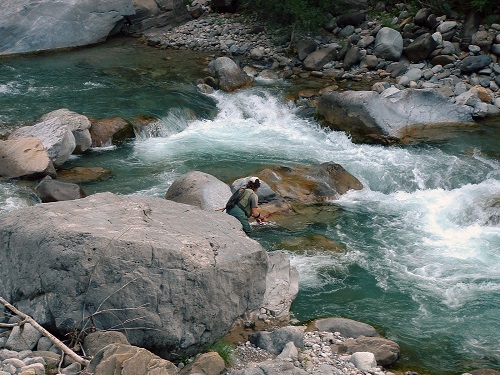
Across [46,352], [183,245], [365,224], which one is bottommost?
[365,224]

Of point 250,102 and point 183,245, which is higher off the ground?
point 183,245

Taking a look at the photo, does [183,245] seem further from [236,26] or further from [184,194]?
[236,26]

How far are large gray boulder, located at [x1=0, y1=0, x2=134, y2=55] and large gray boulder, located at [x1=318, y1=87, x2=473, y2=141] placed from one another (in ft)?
33.4

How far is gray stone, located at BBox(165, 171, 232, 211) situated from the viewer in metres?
12.3

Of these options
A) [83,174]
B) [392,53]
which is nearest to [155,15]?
[392,53]

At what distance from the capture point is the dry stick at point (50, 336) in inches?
290

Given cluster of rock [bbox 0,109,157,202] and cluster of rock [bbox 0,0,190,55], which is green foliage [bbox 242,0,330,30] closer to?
cluster of rock [bbox 0,0,190,55]

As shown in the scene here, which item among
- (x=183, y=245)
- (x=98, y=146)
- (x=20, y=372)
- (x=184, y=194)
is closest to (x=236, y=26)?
(x=98, y=146)

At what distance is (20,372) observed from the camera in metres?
7.08

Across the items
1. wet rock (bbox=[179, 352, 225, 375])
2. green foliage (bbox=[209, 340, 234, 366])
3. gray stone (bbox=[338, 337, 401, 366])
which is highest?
wet rock (bbox=[179, 352, 225, 375])

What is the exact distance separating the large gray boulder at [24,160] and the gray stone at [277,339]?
6.44m

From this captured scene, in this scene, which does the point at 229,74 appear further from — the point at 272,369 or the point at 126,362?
the point at 126,362

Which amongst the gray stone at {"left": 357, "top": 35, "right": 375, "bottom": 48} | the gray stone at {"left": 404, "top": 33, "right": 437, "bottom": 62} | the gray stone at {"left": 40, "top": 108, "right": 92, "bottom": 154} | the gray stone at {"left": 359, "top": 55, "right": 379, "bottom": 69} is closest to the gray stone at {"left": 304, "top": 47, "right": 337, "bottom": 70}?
the gray stone at {"left": 357, "top": 35, "right": 375, "bottom": 48}

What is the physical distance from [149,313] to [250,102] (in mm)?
11578
